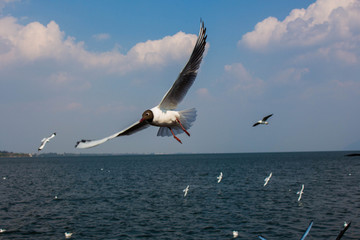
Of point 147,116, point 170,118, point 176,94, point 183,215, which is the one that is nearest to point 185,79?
point 176,94

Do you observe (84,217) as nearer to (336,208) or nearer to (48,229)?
(48,229)

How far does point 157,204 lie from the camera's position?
1270 inches

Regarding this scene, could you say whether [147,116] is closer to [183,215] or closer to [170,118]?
[170,118]

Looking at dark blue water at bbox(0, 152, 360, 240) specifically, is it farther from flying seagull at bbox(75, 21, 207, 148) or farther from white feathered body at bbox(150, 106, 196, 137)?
flying seagull at bbox(75, 21, 207, 148)

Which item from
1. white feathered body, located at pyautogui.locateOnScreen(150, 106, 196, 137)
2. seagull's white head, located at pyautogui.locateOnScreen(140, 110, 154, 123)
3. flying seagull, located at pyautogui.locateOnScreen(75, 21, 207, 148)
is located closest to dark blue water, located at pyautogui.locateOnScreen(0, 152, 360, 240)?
white feathered body, located at pyautogui.locateOnScreen(150, 106, 196, 137)

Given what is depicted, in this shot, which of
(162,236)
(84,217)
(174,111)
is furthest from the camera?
(84,217)

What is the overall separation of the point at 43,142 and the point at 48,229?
15131mm

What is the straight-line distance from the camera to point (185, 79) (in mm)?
5871

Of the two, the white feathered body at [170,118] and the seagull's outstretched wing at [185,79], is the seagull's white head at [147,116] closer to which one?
the white feathered body at [170,118]

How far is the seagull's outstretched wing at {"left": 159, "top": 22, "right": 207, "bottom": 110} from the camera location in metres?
5.67

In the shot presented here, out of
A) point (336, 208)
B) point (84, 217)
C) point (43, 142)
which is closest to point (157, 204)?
point (84, 217)

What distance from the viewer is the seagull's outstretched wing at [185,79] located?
5.67m

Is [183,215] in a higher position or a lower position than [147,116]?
lower

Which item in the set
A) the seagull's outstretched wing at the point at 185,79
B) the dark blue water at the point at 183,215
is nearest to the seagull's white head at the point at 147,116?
the seagull's outstretched wing at the point at 185,79
